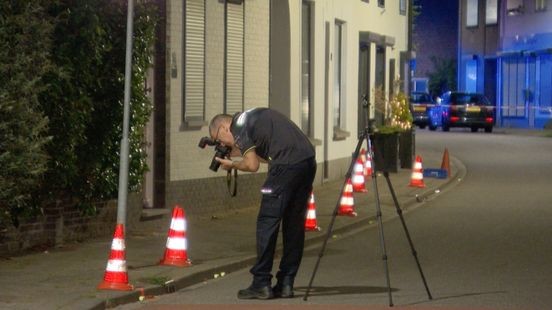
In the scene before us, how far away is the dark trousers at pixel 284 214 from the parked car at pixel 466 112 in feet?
136

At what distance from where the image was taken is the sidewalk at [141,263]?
11.4m

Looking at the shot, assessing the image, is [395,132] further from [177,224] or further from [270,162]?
[270,162]

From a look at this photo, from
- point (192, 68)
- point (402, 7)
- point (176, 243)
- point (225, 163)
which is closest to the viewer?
point (225, 163)

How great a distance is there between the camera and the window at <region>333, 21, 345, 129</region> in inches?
1077

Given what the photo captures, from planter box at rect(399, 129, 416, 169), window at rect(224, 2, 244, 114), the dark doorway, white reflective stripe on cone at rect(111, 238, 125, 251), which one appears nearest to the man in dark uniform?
→ white reflective stripe on cone at rect(111, 238, 125, 251)

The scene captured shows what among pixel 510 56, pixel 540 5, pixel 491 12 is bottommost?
pixel 510 56

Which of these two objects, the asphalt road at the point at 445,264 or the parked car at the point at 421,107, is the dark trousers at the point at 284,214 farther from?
the parked car at the point at 421,107

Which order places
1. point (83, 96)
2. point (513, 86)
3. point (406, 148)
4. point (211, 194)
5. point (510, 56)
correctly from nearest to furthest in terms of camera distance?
1. point (83, 96)
2. point (211, 194)
3. point (406, 148)
4. point (510, 56)
5. point (513, 86)

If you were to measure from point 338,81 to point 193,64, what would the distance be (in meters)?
9.39

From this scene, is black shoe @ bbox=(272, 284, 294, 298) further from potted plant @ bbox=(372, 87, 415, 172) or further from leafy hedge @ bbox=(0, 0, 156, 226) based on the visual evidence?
potted plant @ bbox=(372, 87, 415, 172)

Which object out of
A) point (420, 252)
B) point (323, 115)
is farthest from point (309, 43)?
point (420, 252)

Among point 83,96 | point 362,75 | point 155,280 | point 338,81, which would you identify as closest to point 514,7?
point 362,75

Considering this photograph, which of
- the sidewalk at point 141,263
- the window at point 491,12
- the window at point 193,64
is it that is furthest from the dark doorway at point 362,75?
the window at point 491,12

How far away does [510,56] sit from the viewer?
59594 millimetres
